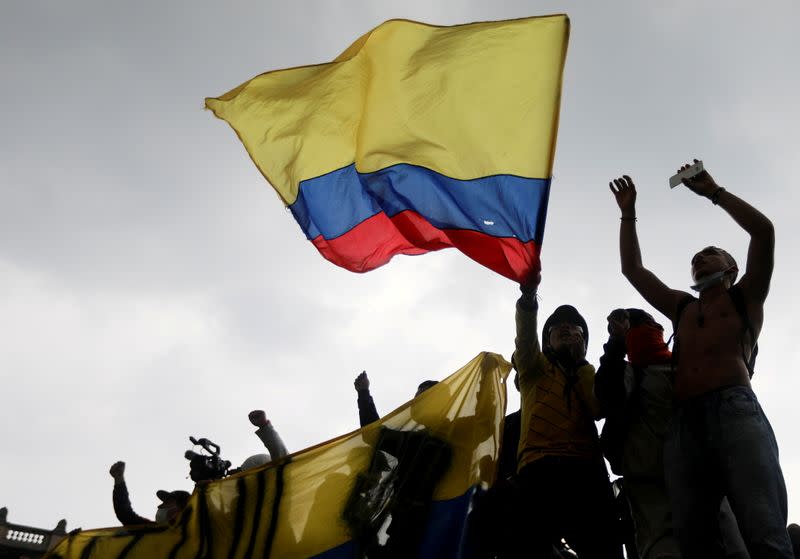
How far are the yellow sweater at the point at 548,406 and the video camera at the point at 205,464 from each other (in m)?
2.75

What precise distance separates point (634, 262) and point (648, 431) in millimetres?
935

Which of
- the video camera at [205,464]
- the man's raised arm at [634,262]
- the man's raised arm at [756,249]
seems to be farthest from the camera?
the video camera at [205,464]

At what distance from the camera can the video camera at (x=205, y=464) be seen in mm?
6082

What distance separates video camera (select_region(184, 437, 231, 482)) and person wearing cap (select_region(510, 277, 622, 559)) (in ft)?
9.01

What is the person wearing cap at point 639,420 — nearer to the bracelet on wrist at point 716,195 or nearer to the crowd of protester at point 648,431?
the crowd of protester at point 648,431

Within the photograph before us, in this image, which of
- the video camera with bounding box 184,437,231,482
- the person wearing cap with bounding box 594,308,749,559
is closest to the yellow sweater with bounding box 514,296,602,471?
the person wearing cap with bounding box 594,308,749,559

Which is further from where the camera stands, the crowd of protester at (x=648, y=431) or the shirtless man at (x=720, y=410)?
the crowd of protester at (x=648, y=431)

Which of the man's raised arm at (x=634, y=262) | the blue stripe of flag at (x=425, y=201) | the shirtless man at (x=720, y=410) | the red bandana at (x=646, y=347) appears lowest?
the shirtless man at (x=720, y=410)

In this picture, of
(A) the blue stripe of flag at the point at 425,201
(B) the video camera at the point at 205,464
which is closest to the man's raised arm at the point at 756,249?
(A) the blue stripe of flag at the point at 425,201

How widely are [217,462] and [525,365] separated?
2.85 meters

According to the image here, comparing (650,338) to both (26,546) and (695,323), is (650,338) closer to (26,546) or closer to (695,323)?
(695,323)

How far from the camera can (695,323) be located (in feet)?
12.9

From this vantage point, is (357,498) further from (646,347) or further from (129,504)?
(129,504)

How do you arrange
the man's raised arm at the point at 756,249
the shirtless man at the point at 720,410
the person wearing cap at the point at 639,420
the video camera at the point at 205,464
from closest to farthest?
the shirtless man at the point at 720,410 < the man's raised arm at the point at 756,249 < the person wearing cap at the point at 639,420 < the video camera at the point at 205,464
